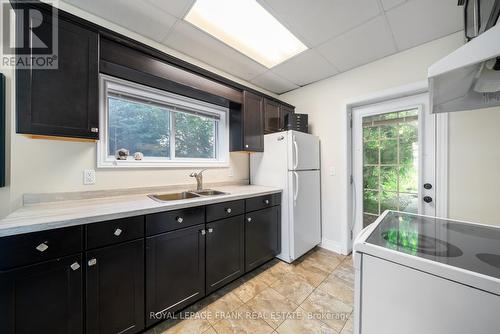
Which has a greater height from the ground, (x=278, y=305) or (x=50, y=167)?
(x=50, y=167)

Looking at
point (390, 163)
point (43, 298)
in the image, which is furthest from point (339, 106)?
point (43, 298)

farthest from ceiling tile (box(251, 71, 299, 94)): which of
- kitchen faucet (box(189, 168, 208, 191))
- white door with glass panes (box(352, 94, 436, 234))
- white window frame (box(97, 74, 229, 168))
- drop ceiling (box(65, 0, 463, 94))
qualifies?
kitchen faucet (box(189, 168, 208, 191))

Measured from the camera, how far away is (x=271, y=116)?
271 cm

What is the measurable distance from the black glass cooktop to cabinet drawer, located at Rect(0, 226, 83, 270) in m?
1.62

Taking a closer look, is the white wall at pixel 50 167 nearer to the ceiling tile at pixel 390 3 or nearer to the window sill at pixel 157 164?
the window sill at pixel 157 164

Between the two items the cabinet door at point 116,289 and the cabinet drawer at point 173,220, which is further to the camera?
the cabinet drawer at point 173,220

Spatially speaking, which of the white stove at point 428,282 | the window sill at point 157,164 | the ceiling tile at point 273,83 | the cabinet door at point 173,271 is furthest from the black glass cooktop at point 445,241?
the ceiling tile at point 273,83

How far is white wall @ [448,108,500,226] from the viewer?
1638 mm

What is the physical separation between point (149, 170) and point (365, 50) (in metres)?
2.77

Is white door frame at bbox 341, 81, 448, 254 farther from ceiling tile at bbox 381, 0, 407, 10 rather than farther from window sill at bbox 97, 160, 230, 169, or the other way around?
window sill at bbox 97, 160, 230, 169

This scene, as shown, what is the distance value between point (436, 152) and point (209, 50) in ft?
8.87

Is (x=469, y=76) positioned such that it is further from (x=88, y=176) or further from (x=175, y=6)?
(x=88, y=176)

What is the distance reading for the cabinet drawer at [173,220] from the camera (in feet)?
4.36

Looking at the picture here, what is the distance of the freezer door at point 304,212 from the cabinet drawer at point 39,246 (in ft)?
6.51
